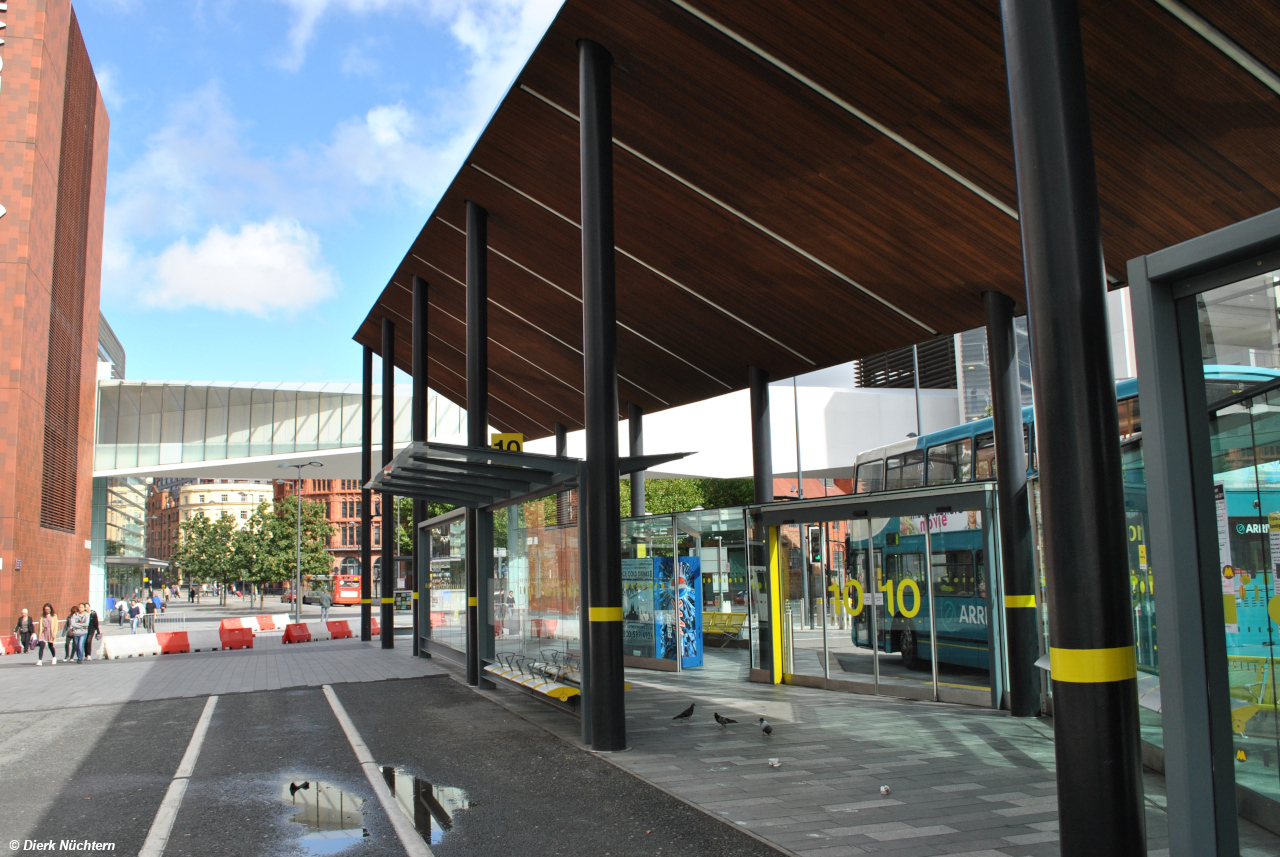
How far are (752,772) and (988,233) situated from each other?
640 centimetres

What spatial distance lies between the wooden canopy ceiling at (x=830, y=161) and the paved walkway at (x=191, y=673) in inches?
304

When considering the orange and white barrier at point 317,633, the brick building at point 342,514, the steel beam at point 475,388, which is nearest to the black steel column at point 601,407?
the steel beam at point 475,388

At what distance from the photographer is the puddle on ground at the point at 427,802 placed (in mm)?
6406

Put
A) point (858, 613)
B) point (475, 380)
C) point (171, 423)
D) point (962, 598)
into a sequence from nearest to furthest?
point (962, 598) → point (858, 613) → point (475, 380) → point (171, 423)

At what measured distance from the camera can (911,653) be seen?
39.1 ft

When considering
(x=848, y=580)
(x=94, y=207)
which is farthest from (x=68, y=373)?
(x=848, y=580)

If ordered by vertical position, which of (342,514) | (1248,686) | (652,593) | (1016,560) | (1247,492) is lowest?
(652,593)

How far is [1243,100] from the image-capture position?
778cm

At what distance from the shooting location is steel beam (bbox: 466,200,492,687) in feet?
44.8

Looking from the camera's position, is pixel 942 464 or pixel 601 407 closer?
pixel 601 407

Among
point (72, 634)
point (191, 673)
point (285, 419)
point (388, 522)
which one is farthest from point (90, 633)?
point (285, 419)

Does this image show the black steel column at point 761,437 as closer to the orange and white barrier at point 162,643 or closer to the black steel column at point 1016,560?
the black steel column at point 1016,560

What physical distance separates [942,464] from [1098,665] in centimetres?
1202

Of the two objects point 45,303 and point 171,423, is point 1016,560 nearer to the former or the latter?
point 45,303
